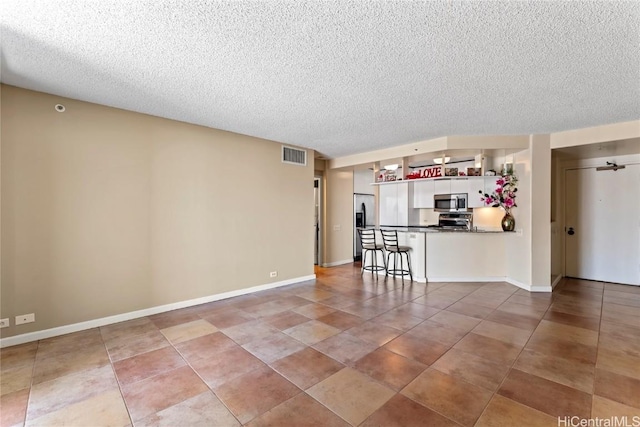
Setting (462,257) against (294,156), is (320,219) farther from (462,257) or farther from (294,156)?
(462,257)

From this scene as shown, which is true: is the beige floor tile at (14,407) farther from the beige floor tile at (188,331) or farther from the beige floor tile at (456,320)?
the beige floor tile at (456,320)

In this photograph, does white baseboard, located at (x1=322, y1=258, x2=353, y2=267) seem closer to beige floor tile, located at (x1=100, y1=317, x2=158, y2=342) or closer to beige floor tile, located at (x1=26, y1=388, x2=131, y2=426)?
beige floor tile, located at (x1=100, y1=317, x2=158, y2=342)

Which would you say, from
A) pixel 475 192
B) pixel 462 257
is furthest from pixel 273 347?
pixel 475 192

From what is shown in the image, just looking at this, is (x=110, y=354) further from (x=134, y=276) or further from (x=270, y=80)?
(x=270, y=80)

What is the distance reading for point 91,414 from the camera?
1.98m

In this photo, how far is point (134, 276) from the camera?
377cm

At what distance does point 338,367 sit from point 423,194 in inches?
248

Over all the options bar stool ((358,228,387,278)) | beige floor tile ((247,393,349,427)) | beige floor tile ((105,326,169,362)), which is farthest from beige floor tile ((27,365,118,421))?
bar stool ((358,228,387,278))

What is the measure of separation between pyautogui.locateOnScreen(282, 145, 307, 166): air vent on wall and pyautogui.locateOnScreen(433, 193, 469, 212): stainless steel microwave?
155 inches

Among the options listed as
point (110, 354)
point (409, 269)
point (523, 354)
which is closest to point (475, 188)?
point (409, 269)

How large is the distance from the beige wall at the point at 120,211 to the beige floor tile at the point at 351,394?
9.39 feet

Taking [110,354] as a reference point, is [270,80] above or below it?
above

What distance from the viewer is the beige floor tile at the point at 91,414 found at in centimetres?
190

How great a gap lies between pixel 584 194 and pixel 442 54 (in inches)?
226
